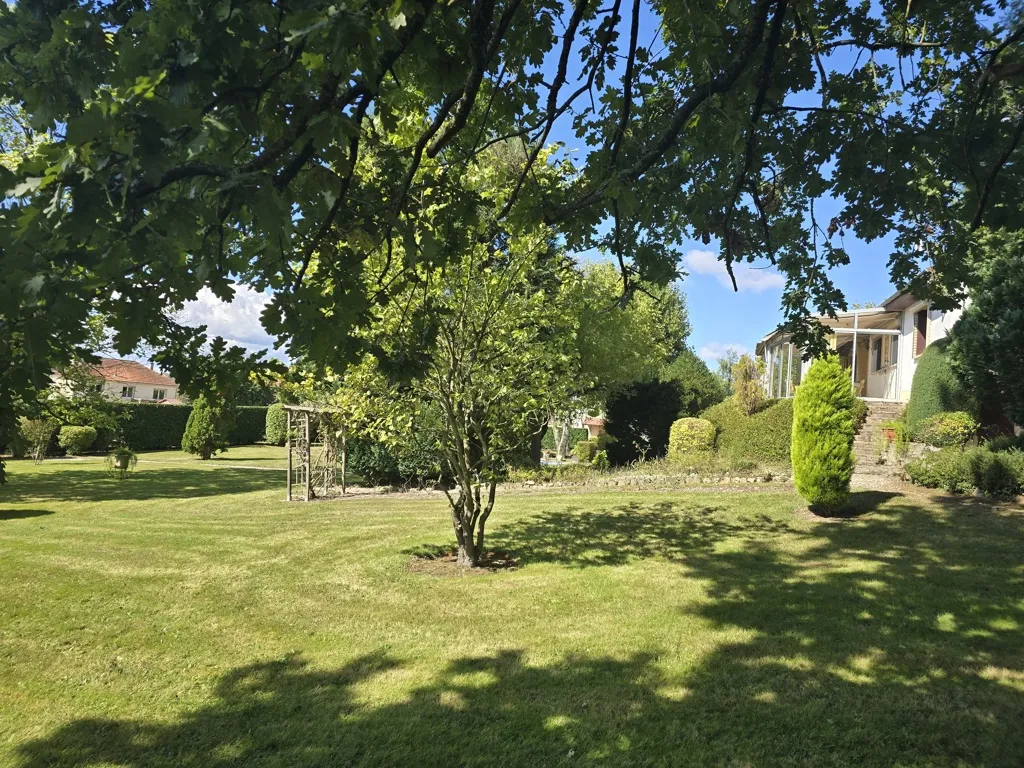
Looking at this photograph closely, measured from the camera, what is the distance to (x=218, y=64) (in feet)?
7.05

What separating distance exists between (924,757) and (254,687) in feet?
13.6

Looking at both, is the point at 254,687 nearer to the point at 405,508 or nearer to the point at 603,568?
the point at 603,568

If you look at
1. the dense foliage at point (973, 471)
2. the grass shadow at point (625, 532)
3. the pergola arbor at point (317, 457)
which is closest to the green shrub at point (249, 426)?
the pergola arbor at point (317, 457)

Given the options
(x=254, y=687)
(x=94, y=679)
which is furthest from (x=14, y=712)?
(x=254, y=687)

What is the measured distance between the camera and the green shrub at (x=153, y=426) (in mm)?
27633

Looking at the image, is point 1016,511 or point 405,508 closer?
point 1016,511

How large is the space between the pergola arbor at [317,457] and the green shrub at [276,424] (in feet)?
60.0

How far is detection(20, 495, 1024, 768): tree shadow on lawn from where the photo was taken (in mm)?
3494

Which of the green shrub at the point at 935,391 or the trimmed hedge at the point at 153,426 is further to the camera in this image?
the trimmed hedge at the point at 153,426

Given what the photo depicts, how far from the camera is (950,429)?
12.6 m

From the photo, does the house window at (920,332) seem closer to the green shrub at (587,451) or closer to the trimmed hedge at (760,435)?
the trimmed hedge at (760,435)

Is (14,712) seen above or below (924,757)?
below

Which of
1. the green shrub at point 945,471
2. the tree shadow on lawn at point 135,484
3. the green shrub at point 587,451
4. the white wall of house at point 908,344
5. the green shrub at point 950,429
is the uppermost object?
the white wall of house at point 908,344

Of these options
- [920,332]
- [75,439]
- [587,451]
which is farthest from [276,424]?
[920,332]
